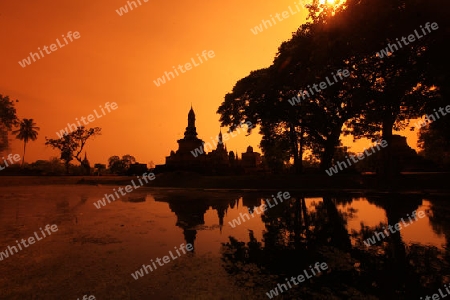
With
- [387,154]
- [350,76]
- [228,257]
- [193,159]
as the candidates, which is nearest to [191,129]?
[193,159]

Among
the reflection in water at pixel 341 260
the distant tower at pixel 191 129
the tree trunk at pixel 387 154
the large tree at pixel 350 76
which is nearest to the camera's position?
the reflection in water at pixel 341 260

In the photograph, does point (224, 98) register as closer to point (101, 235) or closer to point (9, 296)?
point (101, 235)

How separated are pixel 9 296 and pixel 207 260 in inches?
127

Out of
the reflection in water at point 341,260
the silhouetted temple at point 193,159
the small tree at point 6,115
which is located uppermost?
the small tree at point 6,115

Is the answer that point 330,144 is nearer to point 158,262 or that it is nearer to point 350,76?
point 350,76

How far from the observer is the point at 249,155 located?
169ft

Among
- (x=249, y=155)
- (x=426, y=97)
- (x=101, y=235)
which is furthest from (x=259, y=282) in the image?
(x=249, y=155)

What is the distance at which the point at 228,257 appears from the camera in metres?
5.47

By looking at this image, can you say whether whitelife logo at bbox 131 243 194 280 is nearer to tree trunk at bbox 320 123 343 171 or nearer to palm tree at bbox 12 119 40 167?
tree trunk at bbox 320 123 343 171

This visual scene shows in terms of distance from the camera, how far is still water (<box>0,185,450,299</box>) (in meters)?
3.93

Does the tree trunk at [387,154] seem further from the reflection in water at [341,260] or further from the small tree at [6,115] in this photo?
the small tree at [6,115]

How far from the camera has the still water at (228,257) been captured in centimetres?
393

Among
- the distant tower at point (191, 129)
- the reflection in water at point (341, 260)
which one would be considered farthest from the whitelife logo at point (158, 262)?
the distant tower at point (191, 129)

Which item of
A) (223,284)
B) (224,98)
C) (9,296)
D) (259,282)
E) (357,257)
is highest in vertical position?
(224,98)
